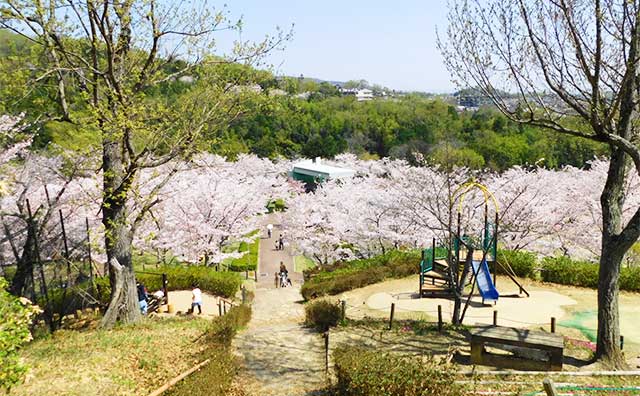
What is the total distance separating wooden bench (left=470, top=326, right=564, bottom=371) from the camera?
762cm

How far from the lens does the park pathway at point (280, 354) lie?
25.6 ft

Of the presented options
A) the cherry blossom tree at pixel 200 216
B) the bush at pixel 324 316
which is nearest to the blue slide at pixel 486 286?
the bush at pixel 324 316

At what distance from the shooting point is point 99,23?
9500 mm

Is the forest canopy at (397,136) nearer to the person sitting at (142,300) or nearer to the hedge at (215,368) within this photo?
the person sitting at (142,300)

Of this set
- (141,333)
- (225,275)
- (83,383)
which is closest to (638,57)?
(83,383)

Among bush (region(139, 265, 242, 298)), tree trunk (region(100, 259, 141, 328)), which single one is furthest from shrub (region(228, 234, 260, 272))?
tree trunk (region(100, 259, 141, 328))

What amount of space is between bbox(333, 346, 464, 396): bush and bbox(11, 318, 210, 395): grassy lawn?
3.18 m

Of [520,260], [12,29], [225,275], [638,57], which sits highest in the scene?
[12,29]

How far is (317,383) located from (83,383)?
11.8 feet

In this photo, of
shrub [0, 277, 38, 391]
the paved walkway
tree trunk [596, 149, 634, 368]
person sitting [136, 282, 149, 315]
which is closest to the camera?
shrub [0, 277, 38, 391]

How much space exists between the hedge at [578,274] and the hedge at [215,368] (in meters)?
10.7

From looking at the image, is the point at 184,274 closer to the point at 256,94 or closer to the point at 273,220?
the point at 256,94

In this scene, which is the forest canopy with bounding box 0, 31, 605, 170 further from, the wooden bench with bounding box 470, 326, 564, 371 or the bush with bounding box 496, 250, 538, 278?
the wooden bench with bounding box 470, 326, 564, 371

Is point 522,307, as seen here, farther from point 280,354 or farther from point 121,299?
point 121,299
